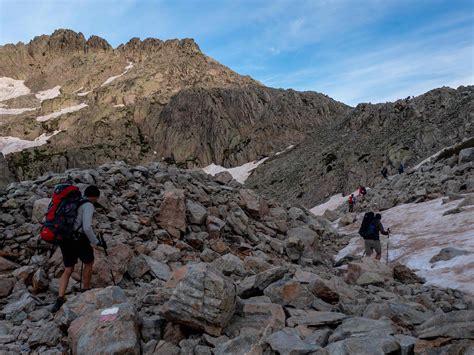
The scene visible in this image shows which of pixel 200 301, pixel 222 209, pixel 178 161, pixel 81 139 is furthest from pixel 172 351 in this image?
pixel 81 139

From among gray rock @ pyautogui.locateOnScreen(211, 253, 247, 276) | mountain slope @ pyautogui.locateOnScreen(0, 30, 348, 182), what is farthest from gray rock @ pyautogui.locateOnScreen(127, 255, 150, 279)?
mountain slope @ pyautogui.locateOnScreen(0, 30, 348, 182)

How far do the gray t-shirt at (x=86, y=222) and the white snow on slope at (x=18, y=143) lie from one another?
486 feet

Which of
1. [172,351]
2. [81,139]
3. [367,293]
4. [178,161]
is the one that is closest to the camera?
[172,351]

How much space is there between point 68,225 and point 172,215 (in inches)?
250

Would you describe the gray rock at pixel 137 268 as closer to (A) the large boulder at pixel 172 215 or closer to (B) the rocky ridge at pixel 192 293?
(B) the rocky ridge at pixel 192 293

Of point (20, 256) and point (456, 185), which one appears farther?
point (456, 185)

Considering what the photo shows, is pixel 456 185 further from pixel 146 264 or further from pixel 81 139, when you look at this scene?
pixel 81 139

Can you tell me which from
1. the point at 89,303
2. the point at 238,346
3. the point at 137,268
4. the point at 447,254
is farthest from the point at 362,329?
Answer: the point at 447,254

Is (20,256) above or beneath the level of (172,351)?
above

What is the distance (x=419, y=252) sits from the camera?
16.7 meters

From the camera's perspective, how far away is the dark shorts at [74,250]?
880 cm

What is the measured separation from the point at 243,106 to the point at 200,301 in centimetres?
12454

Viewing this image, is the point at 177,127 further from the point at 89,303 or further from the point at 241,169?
the point at 89,303

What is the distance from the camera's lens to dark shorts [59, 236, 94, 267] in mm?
8797
